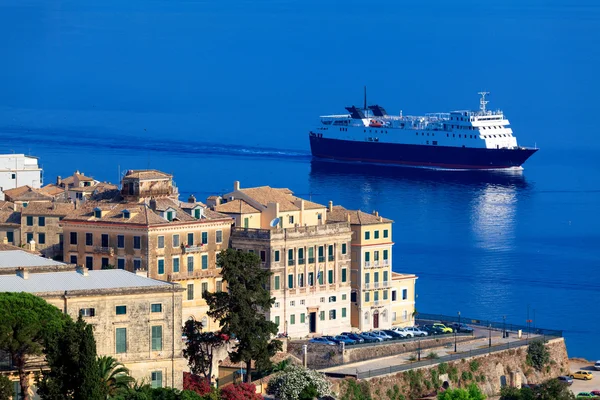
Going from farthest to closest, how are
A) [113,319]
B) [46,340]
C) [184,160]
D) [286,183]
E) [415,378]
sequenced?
[184,160] < [286,183] < [415,378] < [113,319] < [46,340]

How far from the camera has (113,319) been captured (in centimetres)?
6175

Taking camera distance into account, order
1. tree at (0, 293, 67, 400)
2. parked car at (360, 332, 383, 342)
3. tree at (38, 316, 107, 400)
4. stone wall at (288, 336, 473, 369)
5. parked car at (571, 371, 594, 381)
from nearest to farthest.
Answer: tree at (38, 316, 107, 400) → tree at (0, 293, 67, 400) → stone wall at (288, 336, 473, 369) → parked car at (360, 332, 383, 342) → parked car at (571, 371, 594, 381)

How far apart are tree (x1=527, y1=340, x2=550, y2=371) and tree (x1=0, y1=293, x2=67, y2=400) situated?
28.1 metres

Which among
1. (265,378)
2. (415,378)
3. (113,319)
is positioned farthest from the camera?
(415,378)

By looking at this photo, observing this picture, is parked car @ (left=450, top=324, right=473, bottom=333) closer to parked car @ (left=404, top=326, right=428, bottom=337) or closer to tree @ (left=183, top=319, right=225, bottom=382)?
parked car @ (left=404, top=326, right=428, bottom=337)

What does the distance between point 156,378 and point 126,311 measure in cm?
249

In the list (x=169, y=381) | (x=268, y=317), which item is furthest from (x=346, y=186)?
(x=169, y=381)

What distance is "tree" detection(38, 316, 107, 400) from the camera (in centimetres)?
5619

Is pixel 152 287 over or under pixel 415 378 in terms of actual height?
over

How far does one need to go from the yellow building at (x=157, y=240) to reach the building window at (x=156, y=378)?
12490 mm

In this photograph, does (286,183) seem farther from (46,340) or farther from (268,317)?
(46,340)

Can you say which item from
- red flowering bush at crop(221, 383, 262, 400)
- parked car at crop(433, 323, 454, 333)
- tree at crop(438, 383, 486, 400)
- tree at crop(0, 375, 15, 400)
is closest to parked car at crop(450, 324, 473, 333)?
parked car at crop(433, 323, 454, 333)

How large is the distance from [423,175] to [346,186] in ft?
55.3

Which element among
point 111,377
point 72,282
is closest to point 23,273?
point 72,282
